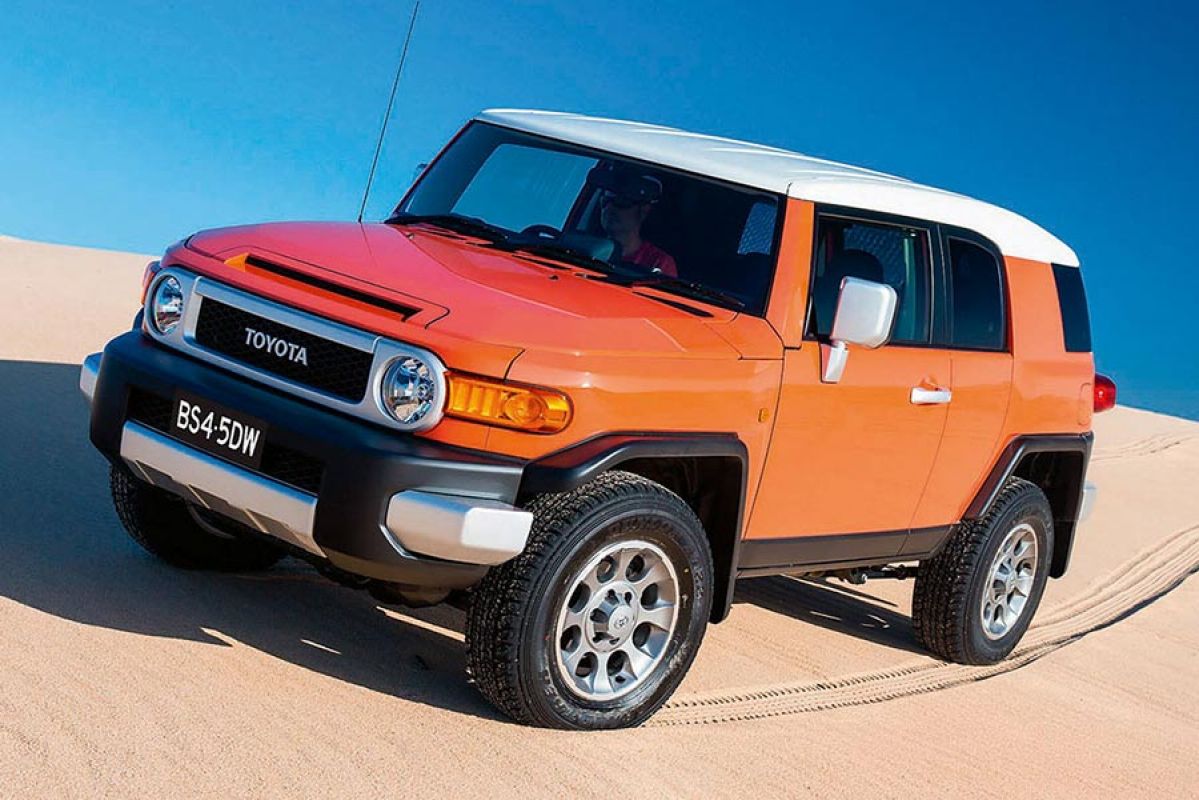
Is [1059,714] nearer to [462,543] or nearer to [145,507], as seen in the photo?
[462,543]

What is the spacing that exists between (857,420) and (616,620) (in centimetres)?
143

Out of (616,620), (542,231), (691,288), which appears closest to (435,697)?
(616,620)

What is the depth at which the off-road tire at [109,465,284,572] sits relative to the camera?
625 cm

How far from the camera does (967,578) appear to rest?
287 inches

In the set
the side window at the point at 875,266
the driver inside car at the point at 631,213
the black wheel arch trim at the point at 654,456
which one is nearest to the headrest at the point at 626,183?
the driver inside car at the point at 631,213

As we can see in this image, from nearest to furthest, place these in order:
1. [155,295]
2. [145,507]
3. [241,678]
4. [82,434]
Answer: [241,678] < [155,295] < [145,507] < [82,434]

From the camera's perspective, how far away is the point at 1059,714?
6.96m

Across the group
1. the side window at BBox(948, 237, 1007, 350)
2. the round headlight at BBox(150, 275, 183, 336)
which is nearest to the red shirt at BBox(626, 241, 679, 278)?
the side window at BBox(948, 237, 1007, 350)

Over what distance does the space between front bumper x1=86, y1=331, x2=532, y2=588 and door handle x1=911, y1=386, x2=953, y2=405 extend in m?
2.16

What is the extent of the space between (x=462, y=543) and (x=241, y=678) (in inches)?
36.8

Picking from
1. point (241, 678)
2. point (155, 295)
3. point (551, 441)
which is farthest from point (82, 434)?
point (551, 441)

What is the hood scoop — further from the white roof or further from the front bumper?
the white roof

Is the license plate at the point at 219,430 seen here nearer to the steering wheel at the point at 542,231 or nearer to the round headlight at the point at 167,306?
the round headlight at the point at 167,306

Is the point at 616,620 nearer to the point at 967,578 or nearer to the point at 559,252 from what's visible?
the point at 559,252
